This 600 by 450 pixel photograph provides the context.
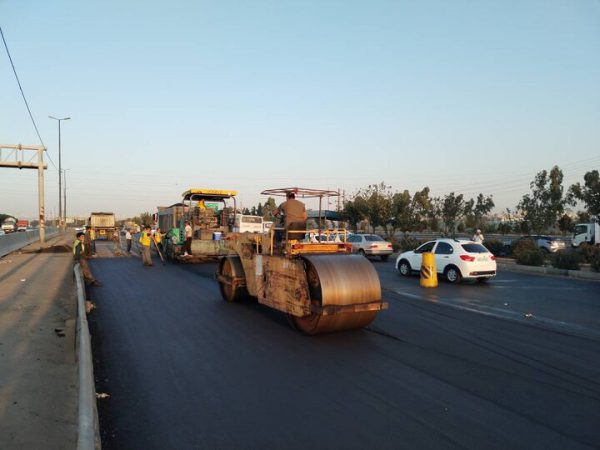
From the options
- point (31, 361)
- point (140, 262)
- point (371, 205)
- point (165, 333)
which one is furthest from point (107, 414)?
point (371, 205)

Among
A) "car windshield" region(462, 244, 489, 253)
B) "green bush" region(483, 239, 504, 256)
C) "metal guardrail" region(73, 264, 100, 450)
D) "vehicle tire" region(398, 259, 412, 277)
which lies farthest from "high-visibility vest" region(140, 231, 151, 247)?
"green bush" region(483, 239, 504, 256)

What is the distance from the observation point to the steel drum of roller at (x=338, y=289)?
7.46 m

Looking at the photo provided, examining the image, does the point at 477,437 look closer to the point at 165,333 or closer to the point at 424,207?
the point at 165,333

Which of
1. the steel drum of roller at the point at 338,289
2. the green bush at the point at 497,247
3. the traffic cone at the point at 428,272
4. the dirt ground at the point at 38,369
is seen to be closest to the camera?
the dirt ground at the point at 38,369

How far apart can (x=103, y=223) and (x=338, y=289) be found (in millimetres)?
40674

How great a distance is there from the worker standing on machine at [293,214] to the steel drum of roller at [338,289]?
1.08 metres

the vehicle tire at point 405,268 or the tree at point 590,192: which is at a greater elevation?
the tree at point 590,192

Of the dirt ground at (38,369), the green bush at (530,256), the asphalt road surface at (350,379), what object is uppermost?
the green bush at (530,256)

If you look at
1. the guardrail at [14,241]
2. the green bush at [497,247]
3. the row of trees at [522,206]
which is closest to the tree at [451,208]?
the row of trees at [522,206]

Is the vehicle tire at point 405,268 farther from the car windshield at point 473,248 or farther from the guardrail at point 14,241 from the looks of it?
the guardrail at point 14,241

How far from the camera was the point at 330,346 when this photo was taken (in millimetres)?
7207

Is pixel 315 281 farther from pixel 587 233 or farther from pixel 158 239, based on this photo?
pixel 587 233

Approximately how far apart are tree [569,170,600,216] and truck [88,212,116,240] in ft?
133

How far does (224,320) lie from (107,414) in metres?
4.35
